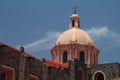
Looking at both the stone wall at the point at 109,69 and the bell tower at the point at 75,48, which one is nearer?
the stone wall at the point at 109,69

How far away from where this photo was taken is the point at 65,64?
44.5 m

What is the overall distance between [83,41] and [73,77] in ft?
40.0

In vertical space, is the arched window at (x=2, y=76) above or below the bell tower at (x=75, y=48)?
below

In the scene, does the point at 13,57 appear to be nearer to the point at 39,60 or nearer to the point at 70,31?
the point at 39,60

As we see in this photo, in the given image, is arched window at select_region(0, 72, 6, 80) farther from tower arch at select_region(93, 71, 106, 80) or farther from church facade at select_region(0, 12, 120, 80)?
tower arch at select_region(93, 71, 106, 80)

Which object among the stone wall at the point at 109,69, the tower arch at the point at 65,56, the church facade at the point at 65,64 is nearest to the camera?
the church facade at the point at 65,64

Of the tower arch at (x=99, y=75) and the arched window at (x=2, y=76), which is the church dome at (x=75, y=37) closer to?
the tower arch at (x=99, y=75)

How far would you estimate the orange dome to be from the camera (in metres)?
49.3

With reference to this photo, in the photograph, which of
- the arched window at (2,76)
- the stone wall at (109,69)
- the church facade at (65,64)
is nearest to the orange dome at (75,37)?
the church facade at (65,64)

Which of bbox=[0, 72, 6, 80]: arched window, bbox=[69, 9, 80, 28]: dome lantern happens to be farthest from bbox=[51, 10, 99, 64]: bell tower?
bbox=[0, 72, 6, 80]: arched window

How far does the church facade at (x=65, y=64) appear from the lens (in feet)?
94.8

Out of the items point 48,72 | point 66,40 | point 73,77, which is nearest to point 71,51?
point 66,40

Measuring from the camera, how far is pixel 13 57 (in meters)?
29.2

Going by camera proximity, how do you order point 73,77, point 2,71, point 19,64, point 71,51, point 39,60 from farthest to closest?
point 71,51 → point 73,77 → point 39,60 → point 19,64 → point 2,71
